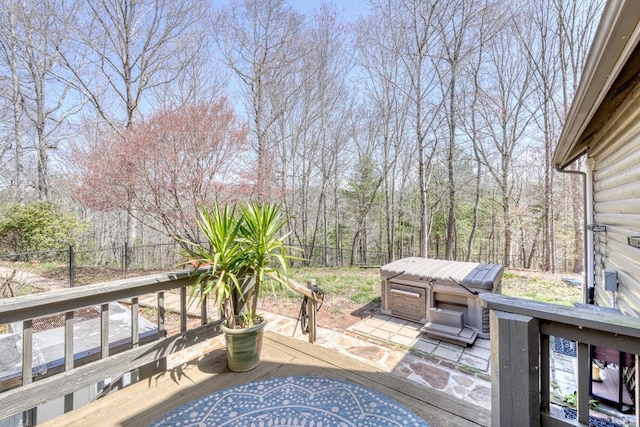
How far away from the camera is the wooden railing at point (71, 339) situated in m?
1.49

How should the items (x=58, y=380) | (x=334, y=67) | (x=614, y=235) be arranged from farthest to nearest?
1. (x=334, y=67)
2. (x=614, y=235)
3. (x=58, y=380)

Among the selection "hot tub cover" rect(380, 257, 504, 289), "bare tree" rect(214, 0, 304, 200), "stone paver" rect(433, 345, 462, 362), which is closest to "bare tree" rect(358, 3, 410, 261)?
"bare tree" rect(214, 0, 304, 200)

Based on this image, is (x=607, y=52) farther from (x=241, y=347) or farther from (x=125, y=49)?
(x=125, y=49)

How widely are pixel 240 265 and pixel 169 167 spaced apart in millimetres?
5372

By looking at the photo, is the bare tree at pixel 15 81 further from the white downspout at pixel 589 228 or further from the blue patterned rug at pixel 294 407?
the white downspout at pixel 589 228

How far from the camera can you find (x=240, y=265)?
7.04ft

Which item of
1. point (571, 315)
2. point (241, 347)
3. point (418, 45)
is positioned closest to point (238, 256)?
point (241, 347)

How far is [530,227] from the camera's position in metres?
11.1

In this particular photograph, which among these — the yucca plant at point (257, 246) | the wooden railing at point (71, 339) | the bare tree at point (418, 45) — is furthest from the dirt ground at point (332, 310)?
the bare tree at point (418, 45)

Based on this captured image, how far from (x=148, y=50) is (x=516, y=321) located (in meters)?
11.1

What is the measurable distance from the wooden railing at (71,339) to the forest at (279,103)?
4921 mm

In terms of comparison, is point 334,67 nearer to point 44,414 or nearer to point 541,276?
point 541,276

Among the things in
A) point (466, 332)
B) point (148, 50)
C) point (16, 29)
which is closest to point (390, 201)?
point (466, 332)

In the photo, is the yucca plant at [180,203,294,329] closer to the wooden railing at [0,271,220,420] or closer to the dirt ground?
the wooden railing at [0,271,220,420]
